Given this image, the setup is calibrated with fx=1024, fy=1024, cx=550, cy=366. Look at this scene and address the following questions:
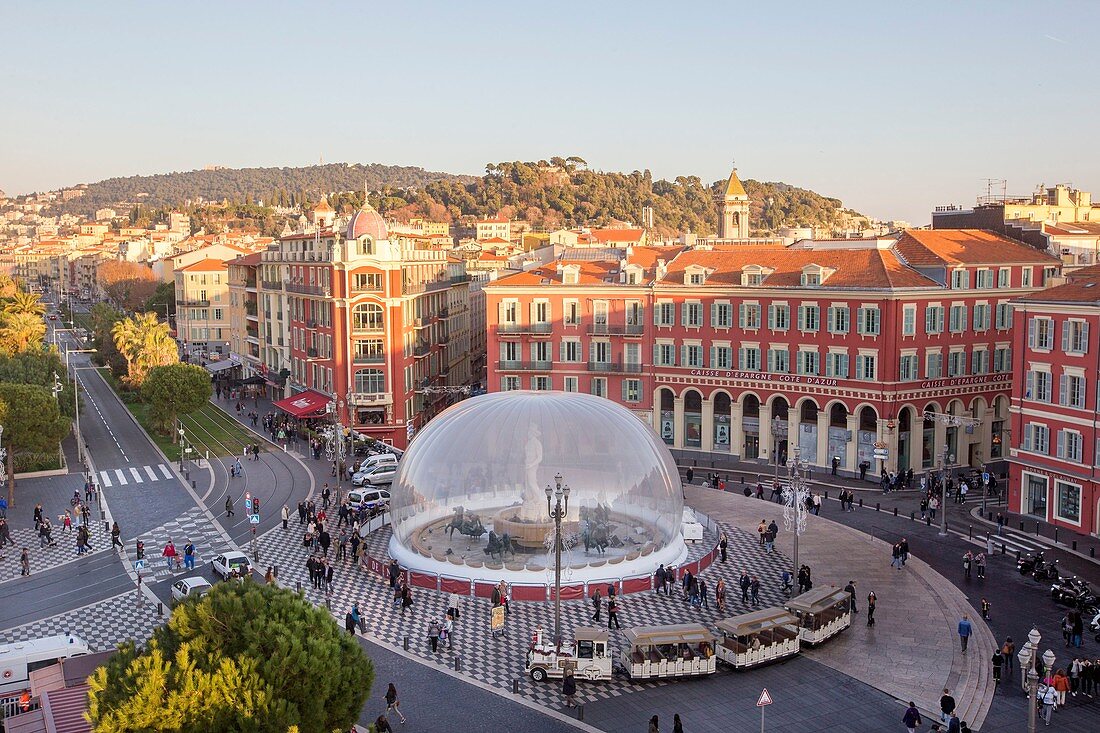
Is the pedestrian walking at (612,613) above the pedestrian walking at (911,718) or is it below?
below

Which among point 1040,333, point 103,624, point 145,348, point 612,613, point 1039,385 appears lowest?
point 103,624

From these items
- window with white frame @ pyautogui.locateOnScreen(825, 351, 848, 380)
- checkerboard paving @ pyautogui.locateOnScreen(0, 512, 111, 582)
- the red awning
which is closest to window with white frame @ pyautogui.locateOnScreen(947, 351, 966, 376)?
window with white frame @ pyautogui.locateOnScreen(825, 351, 848, 380)

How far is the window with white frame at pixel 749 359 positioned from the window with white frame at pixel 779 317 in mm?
1904

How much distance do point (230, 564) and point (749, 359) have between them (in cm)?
3675

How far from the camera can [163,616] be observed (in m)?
36.4

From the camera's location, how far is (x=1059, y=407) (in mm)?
48719

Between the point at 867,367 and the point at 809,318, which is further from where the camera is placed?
the point at 809,318

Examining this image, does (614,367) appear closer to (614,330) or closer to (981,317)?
(614,330)

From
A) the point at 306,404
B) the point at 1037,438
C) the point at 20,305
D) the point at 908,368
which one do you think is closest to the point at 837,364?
the point at 908,368

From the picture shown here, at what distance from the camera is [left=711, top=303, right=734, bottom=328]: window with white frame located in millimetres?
66062

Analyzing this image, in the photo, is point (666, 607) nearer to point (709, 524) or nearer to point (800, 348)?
point (709, 524)

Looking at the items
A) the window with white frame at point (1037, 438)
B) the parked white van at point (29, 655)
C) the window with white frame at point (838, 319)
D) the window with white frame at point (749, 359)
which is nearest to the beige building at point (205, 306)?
the window with white frame at point (749, 359)

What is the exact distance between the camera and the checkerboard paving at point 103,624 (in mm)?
34625

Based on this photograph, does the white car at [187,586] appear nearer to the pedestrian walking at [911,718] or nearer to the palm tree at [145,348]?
the pedestrian walking at [911,718]
